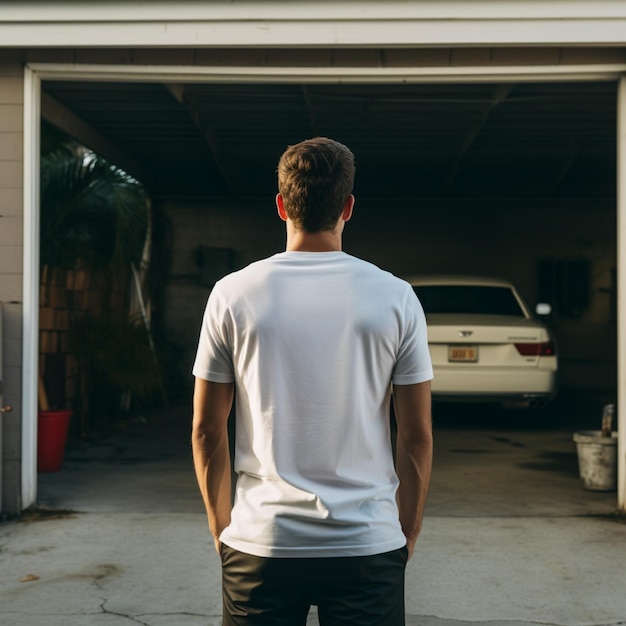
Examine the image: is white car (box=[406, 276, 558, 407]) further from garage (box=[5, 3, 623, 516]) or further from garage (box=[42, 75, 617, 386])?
garage (box=[42, 75, 617, 386])

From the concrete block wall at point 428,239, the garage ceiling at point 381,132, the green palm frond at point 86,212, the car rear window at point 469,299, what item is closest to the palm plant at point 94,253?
the green palm frond at point 86,212

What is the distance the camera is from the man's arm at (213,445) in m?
2.25

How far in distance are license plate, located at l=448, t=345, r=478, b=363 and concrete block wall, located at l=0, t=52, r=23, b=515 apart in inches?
205

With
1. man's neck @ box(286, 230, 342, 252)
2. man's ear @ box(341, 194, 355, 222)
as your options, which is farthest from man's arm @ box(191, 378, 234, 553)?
man's ear @ box(341, 194, 355, 222)

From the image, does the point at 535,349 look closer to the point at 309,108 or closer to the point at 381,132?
the point at 381,132

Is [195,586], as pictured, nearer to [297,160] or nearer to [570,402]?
[297,160]

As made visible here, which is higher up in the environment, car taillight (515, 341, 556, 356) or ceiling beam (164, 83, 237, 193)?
ceiling beam (164, 83, 237, 193)

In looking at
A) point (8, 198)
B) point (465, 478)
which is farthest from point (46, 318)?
point (465, 478)

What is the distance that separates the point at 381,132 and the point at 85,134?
127 inches

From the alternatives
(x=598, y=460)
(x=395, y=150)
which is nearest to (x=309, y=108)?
(x=395, y=150)

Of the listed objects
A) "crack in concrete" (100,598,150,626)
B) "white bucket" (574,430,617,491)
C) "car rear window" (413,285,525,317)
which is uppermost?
"car rear window" (413,285,525,317)

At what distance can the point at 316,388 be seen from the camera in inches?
82.5

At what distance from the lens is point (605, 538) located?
5.89 metres

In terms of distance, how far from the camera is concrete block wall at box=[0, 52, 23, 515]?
6.44 metres
